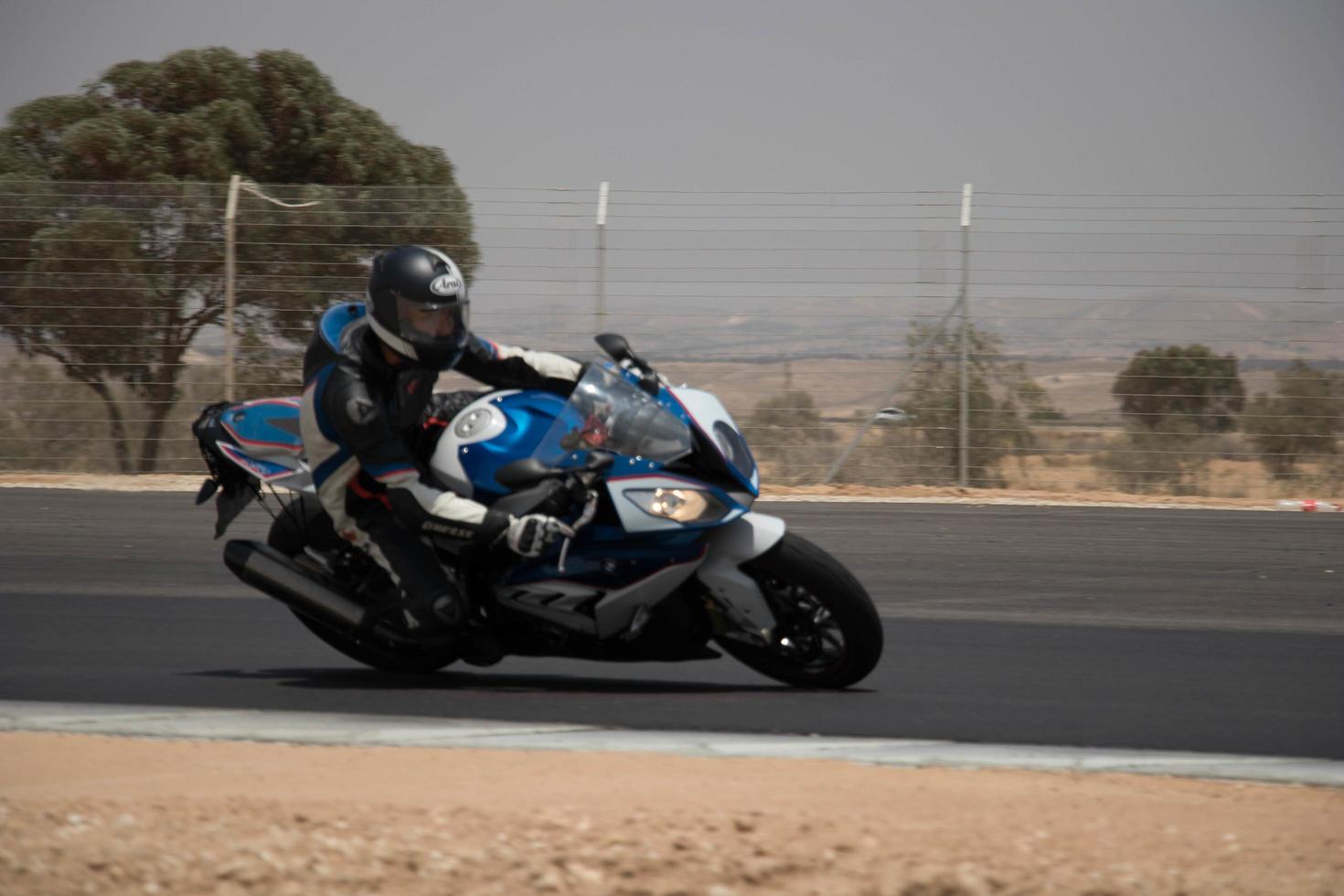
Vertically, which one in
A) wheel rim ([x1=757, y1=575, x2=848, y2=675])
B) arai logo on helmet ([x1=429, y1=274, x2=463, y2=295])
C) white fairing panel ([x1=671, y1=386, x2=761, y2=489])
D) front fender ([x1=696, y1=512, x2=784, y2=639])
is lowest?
wheel rim ([x1=757, y1=575, x2=848, y2=675])

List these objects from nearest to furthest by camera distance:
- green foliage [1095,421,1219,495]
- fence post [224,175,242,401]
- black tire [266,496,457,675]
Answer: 1. black tire [266,496,457,675]
2. green foliage [1095,421,1219,495]
3. fence post [224,175,242,401]

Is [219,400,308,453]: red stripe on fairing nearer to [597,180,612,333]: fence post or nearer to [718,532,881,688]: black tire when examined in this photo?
[718,532,881,688]: black tire

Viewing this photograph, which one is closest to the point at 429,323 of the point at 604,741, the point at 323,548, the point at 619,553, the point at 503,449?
the point at 503,449

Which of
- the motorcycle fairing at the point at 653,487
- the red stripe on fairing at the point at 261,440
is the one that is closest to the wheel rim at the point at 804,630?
the motorcycle fairing at the point at 653,487

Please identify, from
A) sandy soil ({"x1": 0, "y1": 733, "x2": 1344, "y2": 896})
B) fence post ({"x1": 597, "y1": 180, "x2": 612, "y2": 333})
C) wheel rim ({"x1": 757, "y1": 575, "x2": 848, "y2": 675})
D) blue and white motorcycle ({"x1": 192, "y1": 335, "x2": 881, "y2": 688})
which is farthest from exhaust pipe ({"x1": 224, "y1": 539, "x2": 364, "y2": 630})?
fence post ({"x1": 597, "y1": 180, "x2": 612, "y2": 333})

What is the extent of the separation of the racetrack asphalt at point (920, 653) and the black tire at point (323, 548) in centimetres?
9

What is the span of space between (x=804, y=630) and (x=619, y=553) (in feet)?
2.39

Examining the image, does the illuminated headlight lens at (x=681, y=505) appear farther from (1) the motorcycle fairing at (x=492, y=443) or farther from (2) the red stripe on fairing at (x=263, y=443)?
(2) the red stripe on fairing at (x=263, y=443)

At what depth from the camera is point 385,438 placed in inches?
242

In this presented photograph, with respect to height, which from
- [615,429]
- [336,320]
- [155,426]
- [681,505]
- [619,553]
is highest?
[336,320]

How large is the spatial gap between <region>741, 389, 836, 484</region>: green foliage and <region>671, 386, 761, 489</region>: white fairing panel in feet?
34.0

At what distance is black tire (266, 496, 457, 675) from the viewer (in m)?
6.89

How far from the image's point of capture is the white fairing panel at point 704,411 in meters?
6.21

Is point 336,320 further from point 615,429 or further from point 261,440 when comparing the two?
point 615,429
